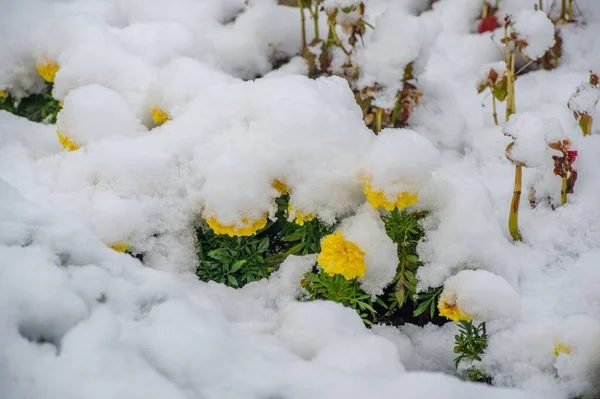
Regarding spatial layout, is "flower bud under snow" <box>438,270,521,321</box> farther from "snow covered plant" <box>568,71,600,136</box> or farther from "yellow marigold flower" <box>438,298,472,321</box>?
"snow covered plant" <box>568,71,600,136</box>

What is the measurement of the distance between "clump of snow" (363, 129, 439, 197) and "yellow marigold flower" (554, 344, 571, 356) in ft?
1.89

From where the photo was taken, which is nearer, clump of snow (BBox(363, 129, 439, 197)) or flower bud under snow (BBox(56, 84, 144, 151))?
clump of snow (BBox(363, 129, 439, 197))

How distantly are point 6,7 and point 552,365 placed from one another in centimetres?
289

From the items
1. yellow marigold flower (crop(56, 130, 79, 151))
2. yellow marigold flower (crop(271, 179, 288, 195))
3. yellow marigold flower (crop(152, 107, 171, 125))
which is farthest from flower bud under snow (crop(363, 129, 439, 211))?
yellow marigold flower (crop(56, 130, 79, 151))

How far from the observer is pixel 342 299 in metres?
1.54

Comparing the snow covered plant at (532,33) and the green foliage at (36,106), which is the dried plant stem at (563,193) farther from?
the green foliage at (36,106)

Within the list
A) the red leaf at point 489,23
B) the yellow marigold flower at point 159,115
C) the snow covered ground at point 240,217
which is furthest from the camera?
the red leaf at point 489,23

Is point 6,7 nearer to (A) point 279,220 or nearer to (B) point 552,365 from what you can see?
(A) point 279,220

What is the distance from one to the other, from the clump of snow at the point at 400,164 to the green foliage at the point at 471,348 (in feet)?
1.47

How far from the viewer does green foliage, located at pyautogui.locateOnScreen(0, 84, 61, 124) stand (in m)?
2.41

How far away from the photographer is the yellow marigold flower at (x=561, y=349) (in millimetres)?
1385

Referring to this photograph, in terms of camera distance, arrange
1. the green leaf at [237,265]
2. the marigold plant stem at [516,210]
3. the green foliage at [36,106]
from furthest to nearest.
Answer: the green foliage at [36,106], the marigold plant stem at [516,210], the green leaf at [237,265]

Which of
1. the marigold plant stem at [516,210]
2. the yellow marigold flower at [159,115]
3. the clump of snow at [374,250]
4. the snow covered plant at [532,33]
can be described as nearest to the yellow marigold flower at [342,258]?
the clump of snow at [374,250]

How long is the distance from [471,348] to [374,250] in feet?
1.29
